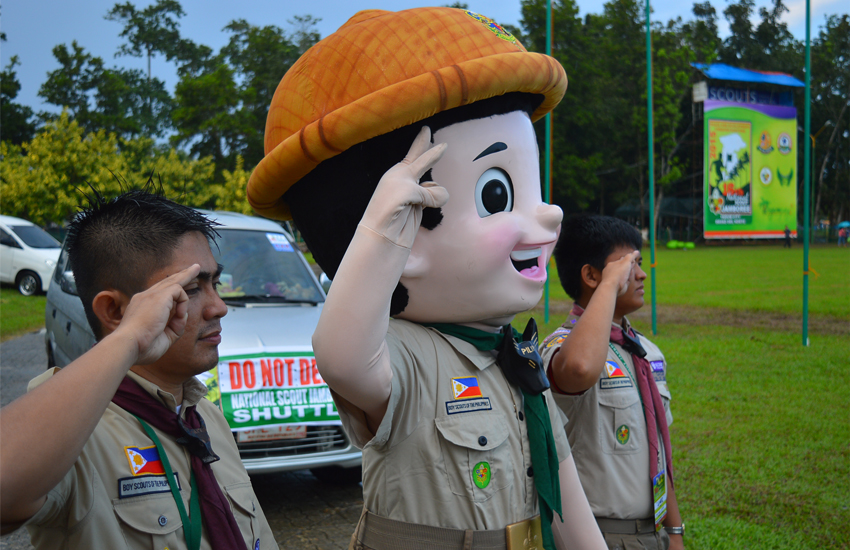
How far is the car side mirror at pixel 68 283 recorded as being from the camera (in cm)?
569

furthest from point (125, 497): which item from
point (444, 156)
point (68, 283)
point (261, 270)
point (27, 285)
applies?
point (27, 285)

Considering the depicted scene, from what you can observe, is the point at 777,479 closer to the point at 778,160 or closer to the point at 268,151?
the point at 268,151

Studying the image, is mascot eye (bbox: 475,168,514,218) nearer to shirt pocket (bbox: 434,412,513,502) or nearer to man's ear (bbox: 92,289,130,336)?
shirt pocket (bbox: 434,412,513,502)

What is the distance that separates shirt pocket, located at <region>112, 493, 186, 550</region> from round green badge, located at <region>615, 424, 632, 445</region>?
150 cm

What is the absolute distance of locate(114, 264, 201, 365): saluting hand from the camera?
1.18 metres

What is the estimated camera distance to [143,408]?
155 centimetres

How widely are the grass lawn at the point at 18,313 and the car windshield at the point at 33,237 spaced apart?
117 centimetres

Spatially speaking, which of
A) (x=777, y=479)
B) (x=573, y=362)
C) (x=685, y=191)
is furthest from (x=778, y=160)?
(x=573, y=362)

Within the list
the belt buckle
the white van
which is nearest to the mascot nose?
the belt buckle

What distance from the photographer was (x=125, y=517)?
1.42 m

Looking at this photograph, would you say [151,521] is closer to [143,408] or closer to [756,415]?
[143,408]

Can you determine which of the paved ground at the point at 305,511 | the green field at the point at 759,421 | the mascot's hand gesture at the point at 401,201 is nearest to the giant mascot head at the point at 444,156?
the mascot's hand gesture at the point at 401,201

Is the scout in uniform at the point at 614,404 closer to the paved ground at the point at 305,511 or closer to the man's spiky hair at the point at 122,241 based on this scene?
the man's spiky hair at the point at 122,241

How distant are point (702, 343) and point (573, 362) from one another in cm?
798
